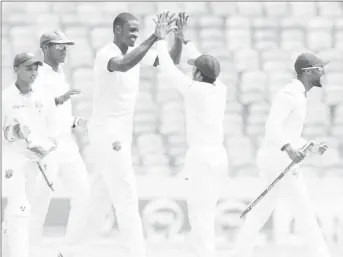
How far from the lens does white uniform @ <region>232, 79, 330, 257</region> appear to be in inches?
216

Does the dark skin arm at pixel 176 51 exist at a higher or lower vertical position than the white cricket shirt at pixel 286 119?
higher

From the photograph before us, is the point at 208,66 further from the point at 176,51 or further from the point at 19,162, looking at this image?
the point at 19,162

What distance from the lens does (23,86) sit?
5602mm

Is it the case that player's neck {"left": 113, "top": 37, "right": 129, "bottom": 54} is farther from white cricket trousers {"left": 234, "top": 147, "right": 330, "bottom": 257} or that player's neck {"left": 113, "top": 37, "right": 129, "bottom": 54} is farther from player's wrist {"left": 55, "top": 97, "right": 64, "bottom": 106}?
white cricket trousers {"left": 234, "top": 147, "right": 330, "bottom": 257}

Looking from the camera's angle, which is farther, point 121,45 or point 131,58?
point 121,45

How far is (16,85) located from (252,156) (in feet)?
10.9

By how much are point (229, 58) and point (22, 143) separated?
3.73m

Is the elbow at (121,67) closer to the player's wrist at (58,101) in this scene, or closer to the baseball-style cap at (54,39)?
the player's wrist at (58,101)

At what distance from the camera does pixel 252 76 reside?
29.1ft

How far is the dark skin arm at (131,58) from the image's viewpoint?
5.30 meters

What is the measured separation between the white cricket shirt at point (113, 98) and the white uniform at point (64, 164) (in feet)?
1.29

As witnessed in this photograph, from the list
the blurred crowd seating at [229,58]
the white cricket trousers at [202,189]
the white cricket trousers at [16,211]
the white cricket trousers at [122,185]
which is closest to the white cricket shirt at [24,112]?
the white cricket trousers at [16,211]

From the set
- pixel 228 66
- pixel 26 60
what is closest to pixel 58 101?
pixel 26 60

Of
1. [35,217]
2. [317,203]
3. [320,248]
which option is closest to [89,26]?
[317,203]
